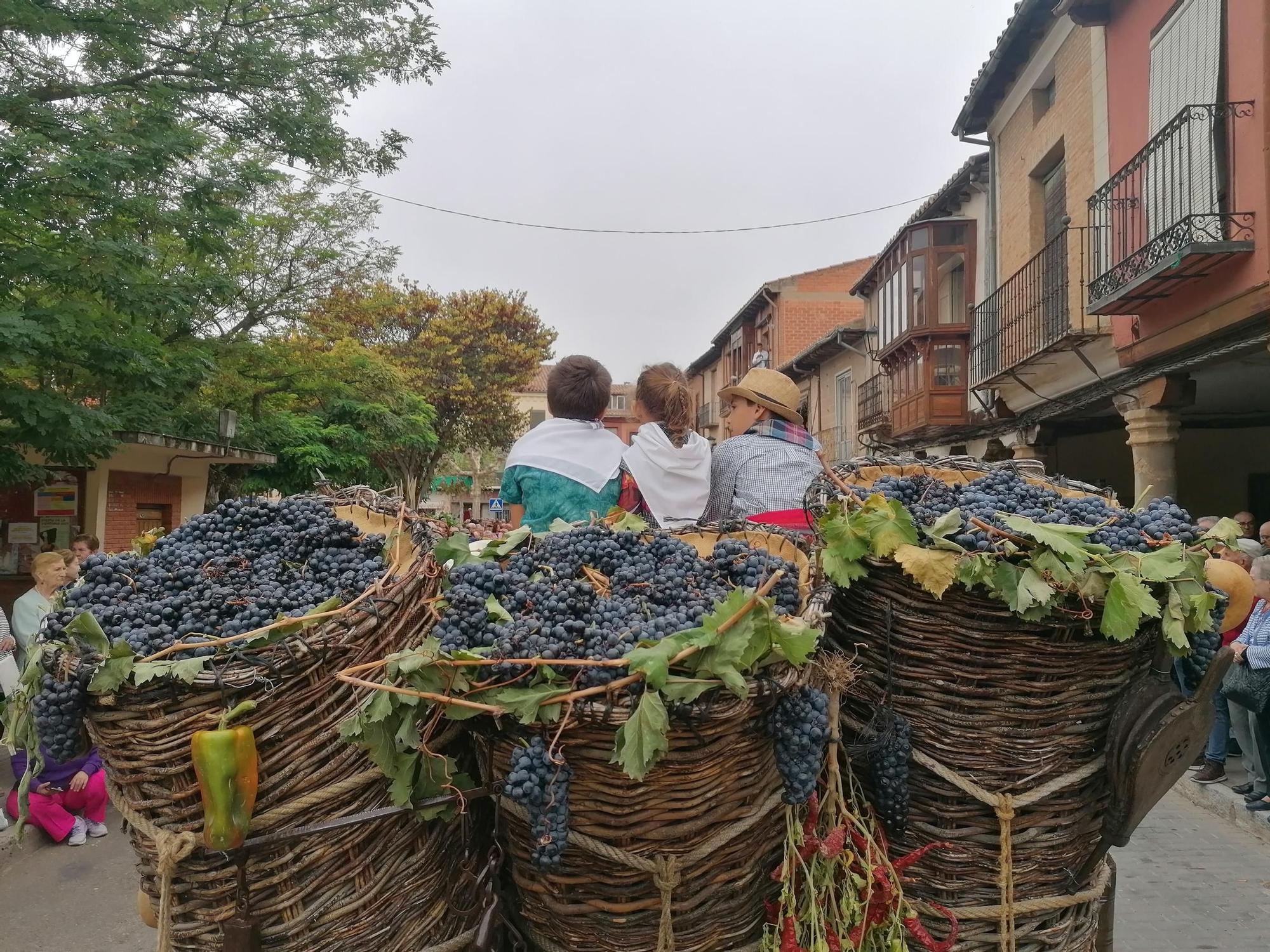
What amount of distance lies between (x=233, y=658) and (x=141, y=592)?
39 centimetres

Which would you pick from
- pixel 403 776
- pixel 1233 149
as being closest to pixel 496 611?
pixel 403 776

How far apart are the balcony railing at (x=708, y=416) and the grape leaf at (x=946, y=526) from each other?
36.7 meters

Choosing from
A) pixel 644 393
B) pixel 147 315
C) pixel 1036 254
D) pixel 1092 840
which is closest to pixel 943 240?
pixel 1036 254

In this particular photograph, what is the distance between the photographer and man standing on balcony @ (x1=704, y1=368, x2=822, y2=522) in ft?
8.30

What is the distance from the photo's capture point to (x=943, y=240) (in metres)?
15.4

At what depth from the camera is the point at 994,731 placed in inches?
67.9

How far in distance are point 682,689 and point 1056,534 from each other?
30.6 inches

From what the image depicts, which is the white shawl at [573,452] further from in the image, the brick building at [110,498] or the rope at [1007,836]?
the brick building at [110,498]

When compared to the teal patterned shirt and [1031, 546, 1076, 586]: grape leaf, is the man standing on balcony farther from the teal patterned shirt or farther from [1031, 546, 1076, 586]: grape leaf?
[1031, 546, 1076, 586]: grape leaf

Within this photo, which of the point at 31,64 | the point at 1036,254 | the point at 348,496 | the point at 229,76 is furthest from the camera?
the point at 1036,254

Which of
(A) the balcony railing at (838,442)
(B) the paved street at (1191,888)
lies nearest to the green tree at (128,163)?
(B) the paved street at (1191,888)

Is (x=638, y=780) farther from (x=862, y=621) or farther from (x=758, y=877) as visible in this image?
(x=862, y=621)

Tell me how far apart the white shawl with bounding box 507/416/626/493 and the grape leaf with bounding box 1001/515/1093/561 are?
1.32 metres

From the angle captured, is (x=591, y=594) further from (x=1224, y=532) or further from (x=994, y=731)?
(x=1224, y=532)
